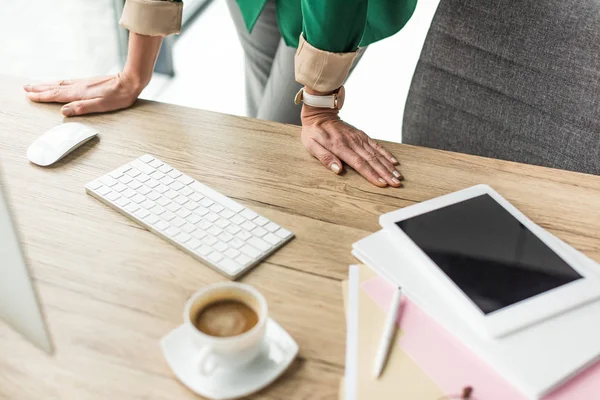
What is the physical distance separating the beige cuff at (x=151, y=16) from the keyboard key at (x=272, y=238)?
1.85 ft

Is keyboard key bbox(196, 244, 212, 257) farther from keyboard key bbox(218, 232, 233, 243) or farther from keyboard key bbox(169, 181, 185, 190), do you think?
keyboard key bbox(169, 181, 185, 190)

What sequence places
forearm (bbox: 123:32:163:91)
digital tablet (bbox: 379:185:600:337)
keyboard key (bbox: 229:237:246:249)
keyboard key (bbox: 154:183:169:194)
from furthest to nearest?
1. forearm (bbox: 123:32:163:91)
2. keyboard key (bbox: 154:183:169:194)
3. keyboard key (bbox: 229:237:246:249)
4. digital tablet (bbox: 379:185:600:337)

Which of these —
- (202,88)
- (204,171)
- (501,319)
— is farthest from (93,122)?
(202,88)

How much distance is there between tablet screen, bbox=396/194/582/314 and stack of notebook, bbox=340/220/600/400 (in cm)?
5

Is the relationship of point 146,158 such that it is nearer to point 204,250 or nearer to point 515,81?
point 204,250

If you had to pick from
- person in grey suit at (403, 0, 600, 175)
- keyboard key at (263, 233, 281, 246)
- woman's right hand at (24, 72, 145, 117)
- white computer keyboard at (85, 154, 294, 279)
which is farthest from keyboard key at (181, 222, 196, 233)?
person in grey suit at (403, 0, 600, 175)

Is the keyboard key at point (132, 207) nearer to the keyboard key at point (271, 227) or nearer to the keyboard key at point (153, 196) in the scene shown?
the keyboard key at point (153, 196)

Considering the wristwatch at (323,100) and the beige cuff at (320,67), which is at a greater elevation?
the beige cuff at (320,67)

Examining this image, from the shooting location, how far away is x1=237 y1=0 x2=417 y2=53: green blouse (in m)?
1.06

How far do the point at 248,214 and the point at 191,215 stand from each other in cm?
9

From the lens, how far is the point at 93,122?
1.11 m

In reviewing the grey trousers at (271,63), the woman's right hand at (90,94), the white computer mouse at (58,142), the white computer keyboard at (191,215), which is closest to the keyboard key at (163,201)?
the white computer keyboard at (191,215)

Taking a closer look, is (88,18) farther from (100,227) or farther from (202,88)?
(100,227)

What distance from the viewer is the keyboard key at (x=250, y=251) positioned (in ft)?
2.70
